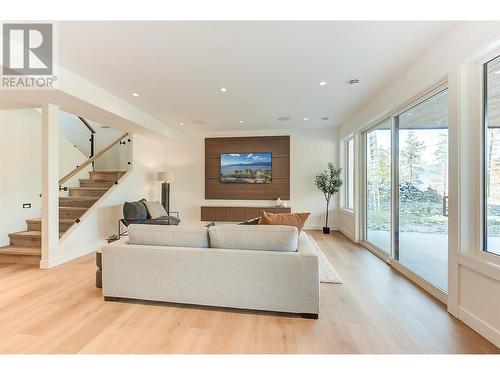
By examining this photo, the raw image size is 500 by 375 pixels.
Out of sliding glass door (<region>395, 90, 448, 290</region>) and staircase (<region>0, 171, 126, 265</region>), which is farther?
A: staircase (<region>0, 171, 126, 265</region>)

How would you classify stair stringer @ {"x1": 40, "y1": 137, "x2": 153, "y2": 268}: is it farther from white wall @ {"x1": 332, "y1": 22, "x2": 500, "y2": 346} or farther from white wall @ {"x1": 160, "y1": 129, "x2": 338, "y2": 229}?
white wall @ {"x1": 332, "y1": 22, "x2": 500, "y2": 346}

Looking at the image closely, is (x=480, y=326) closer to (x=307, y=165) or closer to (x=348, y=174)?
(x=348, y=174)

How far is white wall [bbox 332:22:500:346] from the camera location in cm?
200

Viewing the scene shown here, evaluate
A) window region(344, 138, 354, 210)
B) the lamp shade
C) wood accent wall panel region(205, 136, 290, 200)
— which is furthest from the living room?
wood accent wall panel region(205, 136, 290, 200)

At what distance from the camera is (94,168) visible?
6438 millimetres

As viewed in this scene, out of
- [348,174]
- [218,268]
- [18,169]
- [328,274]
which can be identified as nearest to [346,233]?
[348,174]

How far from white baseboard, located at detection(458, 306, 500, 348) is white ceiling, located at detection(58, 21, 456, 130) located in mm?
2694

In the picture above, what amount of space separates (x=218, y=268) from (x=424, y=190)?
2756mm

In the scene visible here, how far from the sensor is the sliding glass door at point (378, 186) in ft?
13.4

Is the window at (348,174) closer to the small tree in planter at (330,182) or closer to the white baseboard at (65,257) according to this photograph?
the small tree in planter at (330,182)

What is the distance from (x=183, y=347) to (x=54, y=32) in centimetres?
315

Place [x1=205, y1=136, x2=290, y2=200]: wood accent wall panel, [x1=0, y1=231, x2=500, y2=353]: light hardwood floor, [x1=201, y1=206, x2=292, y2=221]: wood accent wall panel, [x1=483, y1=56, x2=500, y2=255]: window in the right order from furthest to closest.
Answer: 1. [x1=205, y1=136, x2=290, y2=200]: wood accent wall panel
2. [x1=201, y1=206, x2=292, y2=221]: wood accent wall panel
3. [x1=483, y1=56, x2=500, y2=255]: window
4. [x1=0, y1=231, x2=500, y2=353]: light hardwood floor
